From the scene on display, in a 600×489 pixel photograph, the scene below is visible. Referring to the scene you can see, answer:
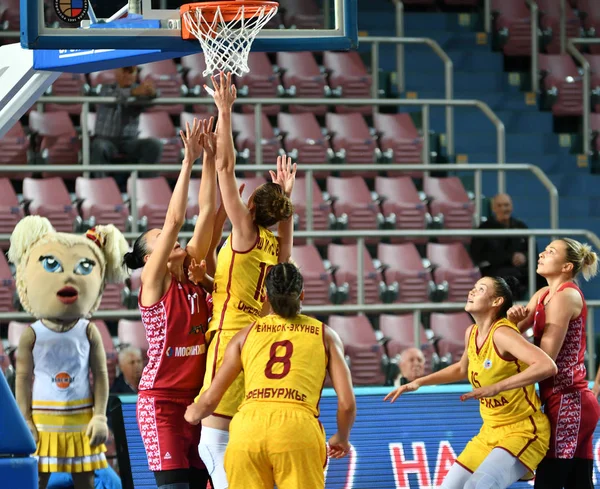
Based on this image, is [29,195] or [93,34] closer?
[93,34]

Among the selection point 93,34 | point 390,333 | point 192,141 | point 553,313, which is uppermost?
point 93,34

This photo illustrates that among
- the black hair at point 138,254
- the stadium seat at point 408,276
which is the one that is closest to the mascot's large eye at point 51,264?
the black hair at point 138,254

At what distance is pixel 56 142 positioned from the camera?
1031 centimetres

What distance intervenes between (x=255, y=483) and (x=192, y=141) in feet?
5.68

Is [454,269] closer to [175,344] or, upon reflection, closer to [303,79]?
[303,79]

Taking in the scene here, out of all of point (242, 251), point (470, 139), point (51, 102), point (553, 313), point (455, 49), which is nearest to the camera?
point (242, 251)

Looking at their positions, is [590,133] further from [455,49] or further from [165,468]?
[165,468]

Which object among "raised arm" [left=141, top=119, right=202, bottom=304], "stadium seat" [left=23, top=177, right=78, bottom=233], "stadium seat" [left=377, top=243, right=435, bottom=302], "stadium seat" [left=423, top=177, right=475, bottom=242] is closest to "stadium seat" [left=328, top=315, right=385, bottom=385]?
"stadium seat" [left=377, top=243, right=435, bottom=302]

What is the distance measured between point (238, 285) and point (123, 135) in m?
4.55

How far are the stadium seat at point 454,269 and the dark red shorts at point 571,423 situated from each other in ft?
11.5

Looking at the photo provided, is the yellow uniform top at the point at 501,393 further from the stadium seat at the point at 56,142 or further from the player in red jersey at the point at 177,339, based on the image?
the stadium seat at the point at 56,142

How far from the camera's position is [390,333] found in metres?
9.82

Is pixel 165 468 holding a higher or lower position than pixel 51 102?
lower

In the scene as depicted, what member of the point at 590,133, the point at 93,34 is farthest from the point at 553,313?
the point at 590,133
